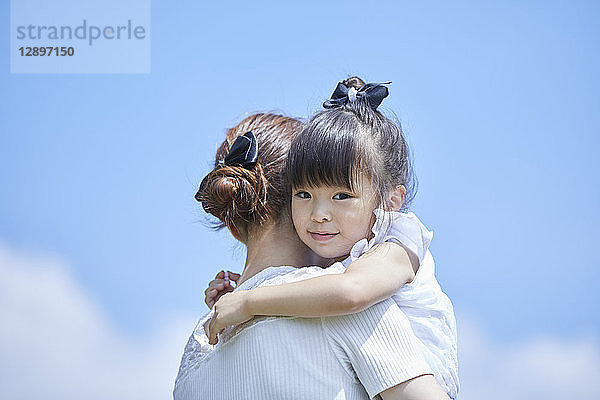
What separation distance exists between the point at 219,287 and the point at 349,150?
0.45 meters

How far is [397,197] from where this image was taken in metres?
1.17

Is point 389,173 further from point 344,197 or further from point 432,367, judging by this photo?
point 432,367

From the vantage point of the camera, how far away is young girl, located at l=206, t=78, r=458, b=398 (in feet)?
3.24

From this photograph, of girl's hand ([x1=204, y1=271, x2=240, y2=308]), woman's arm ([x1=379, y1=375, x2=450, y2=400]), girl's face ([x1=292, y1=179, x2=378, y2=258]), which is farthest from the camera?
girl's hand ([x1=204, y1=271, x2=240, y2=308])

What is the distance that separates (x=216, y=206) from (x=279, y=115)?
184 mm

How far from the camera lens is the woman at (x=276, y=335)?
898mm

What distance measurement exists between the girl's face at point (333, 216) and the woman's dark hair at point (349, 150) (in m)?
0.02

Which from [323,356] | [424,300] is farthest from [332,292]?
[424,300]

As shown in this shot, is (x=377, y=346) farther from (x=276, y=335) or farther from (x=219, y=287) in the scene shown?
(x=219, y=287)

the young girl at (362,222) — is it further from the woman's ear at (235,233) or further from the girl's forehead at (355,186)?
the woman's ear at (235,233)

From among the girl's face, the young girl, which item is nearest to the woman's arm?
the young girl

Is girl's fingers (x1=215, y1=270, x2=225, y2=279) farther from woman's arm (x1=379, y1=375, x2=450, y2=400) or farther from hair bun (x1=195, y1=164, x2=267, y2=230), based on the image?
woman's arm (x1=379, y1=375, x2=450, y2=400)

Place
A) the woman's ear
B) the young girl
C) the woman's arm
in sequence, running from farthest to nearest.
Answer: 1. the woman's ear
2. the young girl
3. the woman's arm

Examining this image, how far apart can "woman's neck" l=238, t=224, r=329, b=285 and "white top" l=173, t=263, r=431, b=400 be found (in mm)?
128
